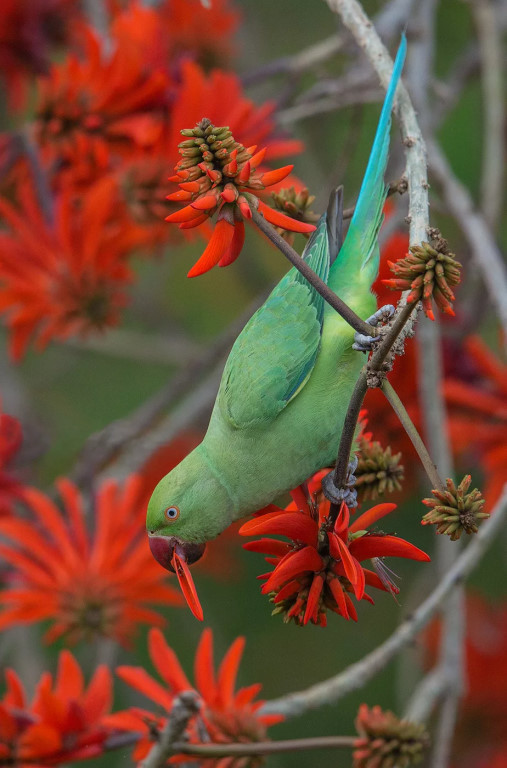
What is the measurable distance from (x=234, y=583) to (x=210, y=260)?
7.26ft

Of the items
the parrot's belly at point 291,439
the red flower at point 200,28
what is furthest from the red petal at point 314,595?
the red flower at point 200,28

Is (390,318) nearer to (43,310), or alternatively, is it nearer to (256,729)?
(256,729)

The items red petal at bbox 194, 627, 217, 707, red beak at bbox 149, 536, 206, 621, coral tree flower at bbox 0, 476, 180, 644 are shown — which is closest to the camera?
red beak at bbox 149, 536, 206, 621

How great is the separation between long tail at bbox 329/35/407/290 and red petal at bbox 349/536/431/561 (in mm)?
577

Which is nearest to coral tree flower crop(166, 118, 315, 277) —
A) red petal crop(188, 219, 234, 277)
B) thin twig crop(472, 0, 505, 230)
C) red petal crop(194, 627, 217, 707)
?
red petal crop(188, 219, 234, 277)

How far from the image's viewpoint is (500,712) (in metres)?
2.56

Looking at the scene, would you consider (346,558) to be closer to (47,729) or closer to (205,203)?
(205,203)

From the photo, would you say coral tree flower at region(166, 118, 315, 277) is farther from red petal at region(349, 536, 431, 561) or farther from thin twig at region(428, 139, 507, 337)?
thin twig at region(428, 139, 507, 337)

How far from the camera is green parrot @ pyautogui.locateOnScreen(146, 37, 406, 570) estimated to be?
4.34 feet

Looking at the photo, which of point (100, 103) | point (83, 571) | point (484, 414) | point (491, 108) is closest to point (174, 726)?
Answer: point (83, 571)

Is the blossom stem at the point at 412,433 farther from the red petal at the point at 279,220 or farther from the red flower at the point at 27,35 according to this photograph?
the red flower at the point at 27,35

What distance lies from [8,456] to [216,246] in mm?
1225

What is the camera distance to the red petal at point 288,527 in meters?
1.04

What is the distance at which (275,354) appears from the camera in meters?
1.40
